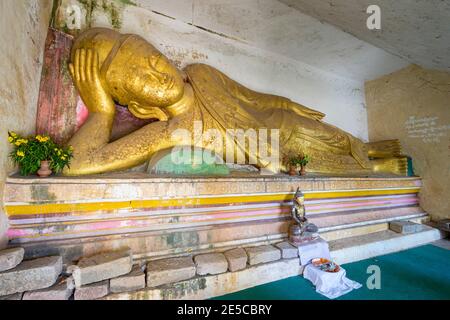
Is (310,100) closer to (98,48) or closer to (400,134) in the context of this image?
(400,134)

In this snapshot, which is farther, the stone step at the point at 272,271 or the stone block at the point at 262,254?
the stone block at the point at 262,254

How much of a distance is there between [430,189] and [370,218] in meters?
1.51

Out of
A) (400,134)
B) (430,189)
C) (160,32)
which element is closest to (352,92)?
(400,134)

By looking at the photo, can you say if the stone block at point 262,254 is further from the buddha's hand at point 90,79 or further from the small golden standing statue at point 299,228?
the buddha's hand at point 90,79

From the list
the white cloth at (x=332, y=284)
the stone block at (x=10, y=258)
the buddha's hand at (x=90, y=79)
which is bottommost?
the white cloth at (x=332, y=284)

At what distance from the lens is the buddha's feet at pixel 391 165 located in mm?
3254

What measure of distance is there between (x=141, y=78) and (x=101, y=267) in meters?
1.78

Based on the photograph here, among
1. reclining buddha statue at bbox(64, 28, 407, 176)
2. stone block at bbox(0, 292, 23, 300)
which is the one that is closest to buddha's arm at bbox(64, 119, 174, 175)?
reclining buddha statue at bbox(64, 28, 407, 176)

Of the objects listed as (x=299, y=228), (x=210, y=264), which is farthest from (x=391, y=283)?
(x=210, y=264)

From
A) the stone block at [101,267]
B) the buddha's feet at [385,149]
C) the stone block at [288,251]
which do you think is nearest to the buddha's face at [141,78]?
the stone block at [101,267]

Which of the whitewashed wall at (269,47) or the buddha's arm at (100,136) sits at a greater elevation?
the whitewashed wall at (269,47)

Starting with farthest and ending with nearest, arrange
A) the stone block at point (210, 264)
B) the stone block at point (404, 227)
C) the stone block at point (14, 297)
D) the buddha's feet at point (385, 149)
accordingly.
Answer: the buddha's feet at point (385, 149) → the stone block at point (404, 227) → the stone block at point (210, 264) → the stone block at point (14, 297)

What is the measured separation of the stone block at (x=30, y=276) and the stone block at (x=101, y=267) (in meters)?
0.12

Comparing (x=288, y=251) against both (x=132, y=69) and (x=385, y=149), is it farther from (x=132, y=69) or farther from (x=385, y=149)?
(x=385, y=149)
